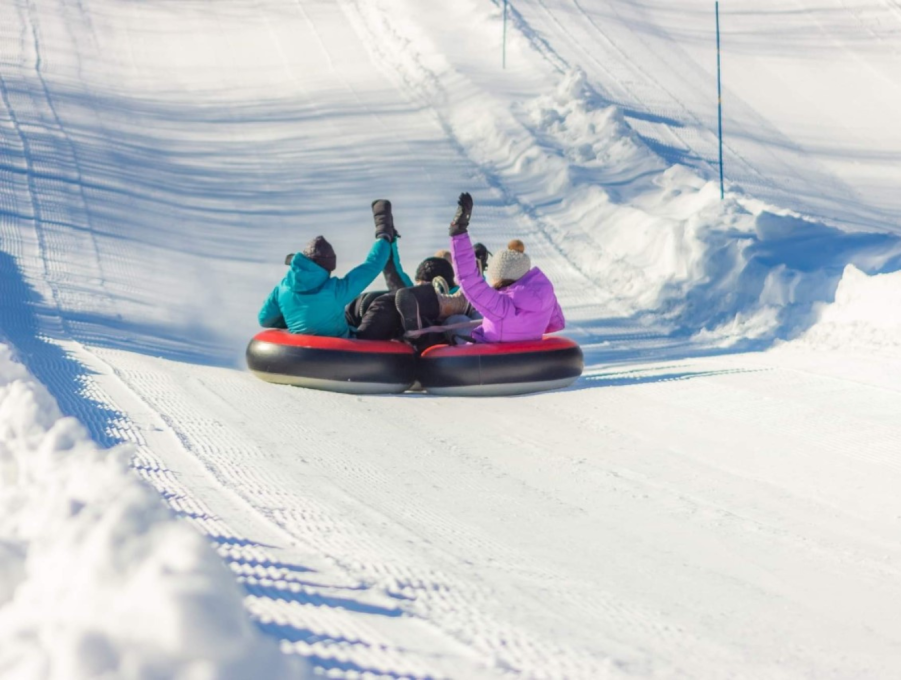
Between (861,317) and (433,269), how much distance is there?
3.58 m

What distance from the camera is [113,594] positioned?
259cm

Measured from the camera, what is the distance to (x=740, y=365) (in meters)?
8.45

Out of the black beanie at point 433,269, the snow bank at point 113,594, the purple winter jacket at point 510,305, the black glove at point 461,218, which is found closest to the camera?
the snow bank at point 113,594

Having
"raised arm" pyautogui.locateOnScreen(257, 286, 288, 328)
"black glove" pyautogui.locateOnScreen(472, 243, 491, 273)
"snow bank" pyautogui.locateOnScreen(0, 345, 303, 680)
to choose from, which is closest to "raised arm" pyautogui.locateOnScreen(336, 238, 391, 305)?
"raised arm" pyautogui.locateOnScreen(257, 286, 288, 328)

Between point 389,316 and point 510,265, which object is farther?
point 389,316

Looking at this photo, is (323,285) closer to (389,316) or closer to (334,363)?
(389,316)

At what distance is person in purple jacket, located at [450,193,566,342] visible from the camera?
755cm

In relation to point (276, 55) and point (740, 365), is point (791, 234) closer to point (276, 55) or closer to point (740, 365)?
point (740, 365)

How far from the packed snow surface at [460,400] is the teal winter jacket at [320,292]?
622 millimetres

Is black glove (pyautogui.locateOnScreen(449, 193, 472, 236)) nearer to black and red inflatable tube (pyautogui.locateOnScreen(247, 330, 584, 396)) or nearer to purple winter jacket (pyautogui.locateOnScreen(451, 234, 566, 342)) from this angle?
purple winter jacket (pyautogui.locateOnScreen(451, 234, 566, 342))

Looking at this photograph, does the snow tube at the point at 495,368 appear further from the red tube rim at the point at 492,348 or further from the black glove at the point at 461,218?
the black glove at the point at 461,218

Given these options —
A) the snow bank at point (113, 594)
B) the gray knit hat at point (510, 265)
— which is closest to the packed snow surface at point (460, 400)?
the snow bank at point (113, 594)

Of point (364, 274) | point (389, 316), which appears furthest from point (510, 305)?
point (364, 274)

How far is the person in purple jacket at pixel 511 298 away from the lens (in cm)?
755
